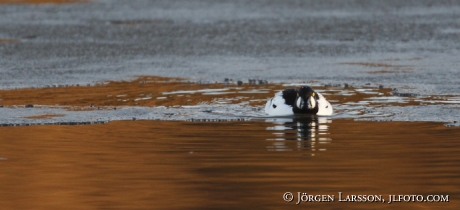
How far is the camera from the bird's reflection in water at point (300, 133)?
29.1 ft

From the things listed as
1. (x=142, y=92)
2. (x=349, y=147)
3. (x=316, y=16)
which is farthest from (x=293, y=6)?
(x=349, y=147)

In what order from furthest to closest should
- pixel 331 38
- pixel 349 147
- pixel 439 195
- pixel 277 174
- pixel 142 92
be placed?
pixel 331 38 < pixel 142 92 < pixel 349 147 < pixel 277 174 < pixel 439 195

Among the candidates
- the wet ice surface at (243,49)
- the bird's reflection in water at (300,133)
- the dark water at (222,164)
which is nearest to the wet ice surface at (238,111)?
the wet ice surface at (243,49)

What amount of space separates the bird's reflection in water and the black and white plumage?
0.27ft

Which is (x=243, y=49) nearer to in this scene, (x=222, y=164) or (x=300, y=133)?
(x=300, y=133)

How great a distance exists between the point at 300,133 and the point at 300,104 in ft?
3.33

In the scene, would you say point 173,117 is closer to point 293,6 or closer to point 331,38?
point 331,38

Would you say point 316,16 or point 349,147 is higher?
point 316,16

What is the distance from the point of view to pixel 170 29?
1920 centimetres

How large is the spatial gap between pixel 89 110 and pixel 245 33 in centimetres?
770

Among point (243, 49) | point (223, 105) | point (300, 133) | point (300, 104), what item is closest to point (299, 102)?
point (300, 104)

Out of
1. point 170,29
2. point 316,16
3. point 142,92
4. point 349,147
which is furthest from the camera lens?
point 316,16

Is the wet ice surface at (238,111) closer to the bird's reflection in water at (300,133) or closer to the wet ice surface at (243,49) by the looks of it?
the wet ice surface at (243,49)

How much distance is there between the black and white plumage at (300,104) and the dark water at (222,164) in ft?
1.12
